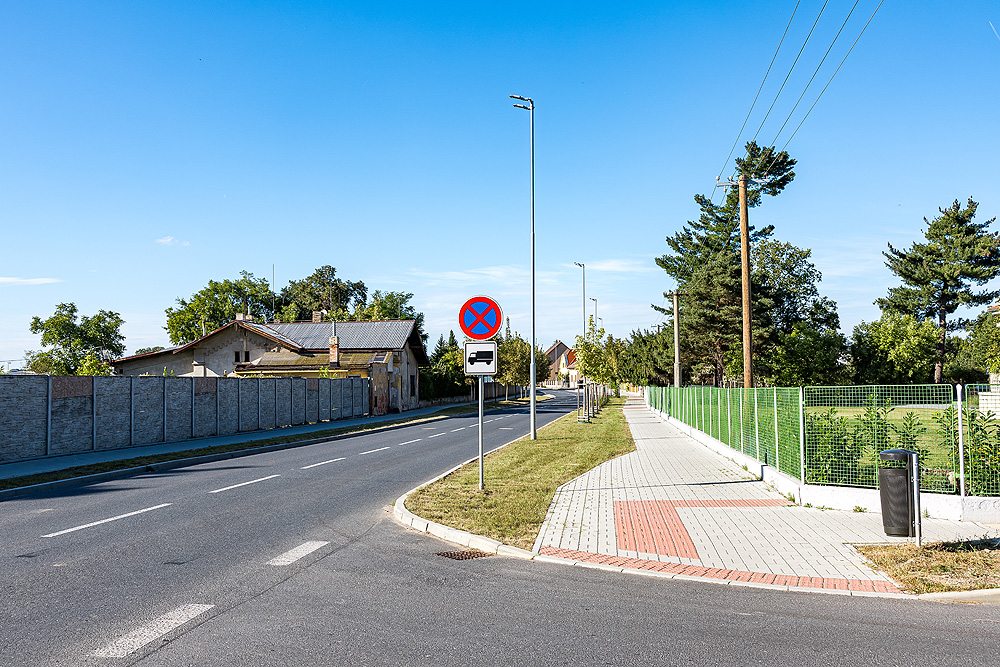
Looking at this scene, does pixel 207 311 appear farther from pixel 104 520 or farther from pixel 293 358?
pixel 104 520

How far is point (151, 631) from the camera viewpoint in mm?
5457

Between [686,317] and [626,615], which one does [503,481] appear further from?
[686,317]

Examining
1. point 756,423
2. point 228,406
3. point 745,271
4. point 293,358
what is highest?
point 745,271

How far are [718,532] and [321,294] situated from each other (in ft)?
320

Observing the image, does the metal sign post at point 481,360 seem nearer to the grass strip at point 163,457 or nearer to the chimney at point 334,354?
the grass strip at point 163,457

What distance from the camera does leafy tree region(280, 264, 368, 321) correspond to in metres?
101

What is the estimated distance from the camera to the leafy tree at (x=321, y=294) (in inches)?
3969

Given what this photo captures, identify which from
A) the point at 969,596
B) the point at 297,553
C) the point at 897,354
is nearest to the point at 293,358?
the point at 297,553

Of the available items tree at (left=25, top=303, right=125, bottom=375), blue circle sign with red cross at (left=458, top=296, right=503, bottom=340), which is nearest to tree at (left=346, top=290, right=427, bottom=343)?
tree at (left=25, top=303, right=125, bottom=375)

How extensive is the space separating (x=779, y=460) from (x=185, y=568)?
9609mm

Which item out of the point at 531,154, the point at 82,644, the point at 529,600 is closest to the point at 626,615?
the point at 529,600

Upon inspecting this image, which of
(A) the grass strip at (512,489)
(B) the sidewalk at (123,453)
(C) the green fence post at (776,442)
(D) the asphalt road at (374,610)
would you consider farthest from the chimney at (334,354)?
(D) the asphalt road at (374,610)

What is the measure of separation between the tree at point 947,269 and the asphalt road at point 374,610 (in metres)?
62.5

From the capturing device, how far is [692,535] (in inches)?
355
